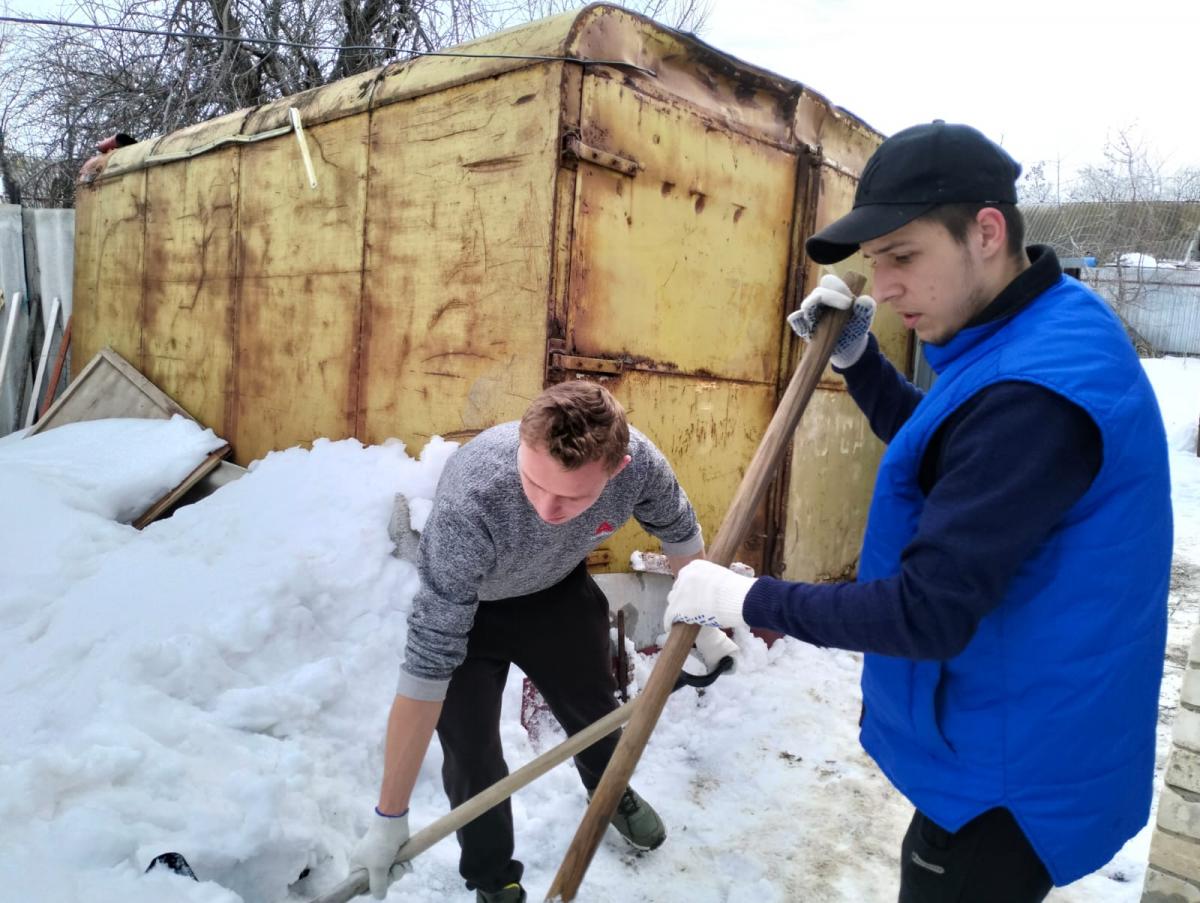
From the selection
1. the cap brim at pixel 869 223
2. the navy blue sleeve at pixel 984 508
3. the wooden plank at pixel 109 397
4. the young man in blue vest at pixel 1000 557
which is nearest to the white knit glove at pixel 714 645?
the young man in blue vest at pixel 1000 557

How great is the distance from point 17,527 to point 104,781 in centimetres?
201

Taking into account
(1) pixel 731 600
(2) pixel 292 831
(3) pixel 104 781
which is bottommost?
(2) pixel 292 831

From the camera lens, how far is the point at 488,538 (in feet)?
6.29

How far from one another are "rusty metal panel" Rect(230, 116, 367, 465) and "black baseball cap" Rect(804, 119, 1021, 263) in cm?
316

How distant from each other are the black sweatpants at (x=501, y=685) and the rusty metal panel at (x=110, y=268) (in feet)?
16.4

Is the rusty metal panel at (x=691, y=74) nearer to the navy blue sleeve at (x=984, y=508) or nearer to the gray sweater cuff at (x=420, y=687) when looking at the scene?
the gray sweater cuff at (x=420, y=687)

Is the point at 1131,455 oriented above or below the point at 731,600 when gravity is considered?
above

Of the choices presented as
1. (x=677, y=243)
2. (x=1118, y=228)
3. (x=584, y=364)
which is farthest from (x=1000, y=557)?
(x=1118, y=228)

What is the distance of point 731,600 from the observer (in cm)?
165

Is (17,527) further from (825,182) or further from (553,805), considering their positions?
(825,182)

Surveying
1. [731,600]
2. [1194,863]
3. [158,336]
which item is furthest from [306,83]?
[1194,863]

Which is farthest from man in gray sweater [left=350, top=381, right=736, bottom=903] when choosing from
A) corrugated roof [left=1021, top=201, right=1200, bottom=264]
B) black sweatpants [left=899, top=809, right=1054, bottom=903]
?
corrugated roof [left=1021, top=201, right=1200, bottom=264]

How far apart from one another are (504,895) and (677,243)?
2.76 meters

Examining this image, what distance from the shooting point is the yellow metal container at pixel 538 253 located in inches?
128
